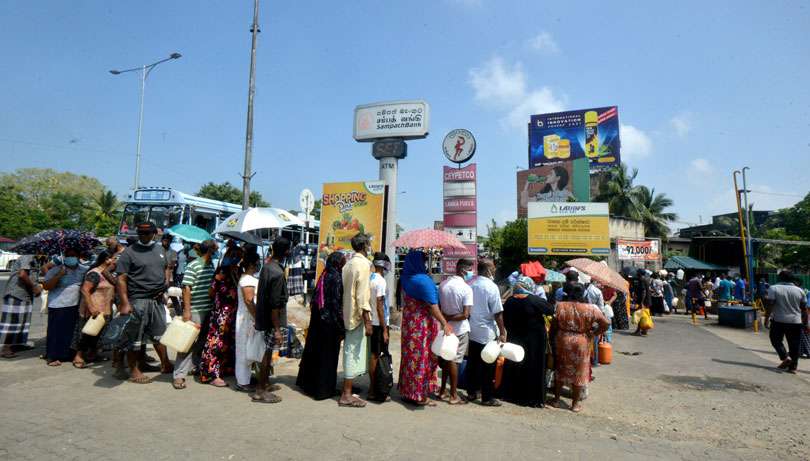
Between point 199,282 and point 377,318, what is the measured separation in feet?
7.09

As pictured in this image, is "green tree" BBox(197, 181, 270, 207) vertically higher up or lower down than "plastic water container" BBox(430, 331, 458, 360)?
higher up

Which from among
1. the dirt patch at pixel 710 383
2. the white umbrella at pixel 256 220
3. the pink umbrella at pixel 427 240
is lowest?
the dirt patch at pixel 710 383

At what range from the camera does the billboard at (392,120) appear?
1259 centimetres

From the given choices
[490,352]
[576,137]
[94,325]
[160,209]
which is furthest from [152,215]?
[576,137]

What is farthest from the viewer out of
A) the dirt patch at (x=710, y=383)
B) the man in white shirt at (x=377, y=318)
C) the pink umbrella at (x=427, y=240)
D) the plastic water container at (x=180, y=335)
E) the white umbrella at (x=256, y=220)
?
the white umbrella at (x=256, y=220)

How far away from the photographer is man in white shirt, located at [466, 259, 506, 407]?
17.4 ft

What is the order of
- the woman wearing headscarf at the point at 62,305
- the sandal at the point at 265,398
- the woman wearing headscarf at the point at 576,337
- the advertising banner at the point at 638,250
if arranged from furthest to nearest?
the advertising banner at the point at 638,250, the woman wearing headscarf at the point at 62,305, the woman wearing headscarf at the point at 576,337, the sandal at the point at 265,398

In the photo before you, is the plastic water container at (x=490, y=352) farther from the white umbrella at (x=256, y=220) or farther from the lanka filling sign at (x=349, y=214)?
the lanka filling sign at (x=349, y=214)

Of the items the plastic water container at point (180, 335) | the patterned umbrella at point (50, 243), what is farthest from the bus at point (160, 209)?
the plastic water container at point (180, 335)

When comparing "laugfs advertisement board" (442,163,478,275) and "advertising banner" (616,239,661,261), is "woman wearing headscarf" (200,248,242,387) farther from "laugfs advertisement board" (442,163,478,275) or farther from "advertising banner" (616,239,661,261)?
"advertising banner" (616,239,661,261)

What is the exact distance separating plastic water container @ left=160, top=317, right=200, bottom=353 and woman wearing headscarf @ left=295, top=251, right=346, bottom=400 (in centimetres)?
127

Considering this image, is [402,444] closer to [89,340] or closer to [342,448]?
[342,448]

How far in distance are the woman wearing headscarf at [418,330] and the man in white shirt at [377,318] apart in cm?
25

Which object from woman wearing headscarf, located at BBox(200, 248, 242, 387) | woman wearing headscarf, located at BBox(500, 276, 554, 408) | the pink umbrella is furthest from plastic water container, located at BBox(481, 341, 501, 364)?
woman wearing headscarf, located at BBox(200, 248, 242, 387)
